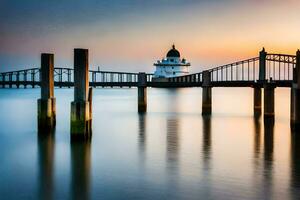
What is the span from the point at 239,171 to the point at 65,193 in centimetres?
610

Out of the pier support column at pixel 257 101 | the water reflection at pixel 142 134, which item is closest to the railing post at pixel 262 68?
the pier support column at pixel 257 101

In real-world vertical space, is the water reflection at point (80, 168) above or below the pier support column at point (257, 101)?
below

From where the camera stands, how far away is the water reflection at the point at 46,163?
14.1m

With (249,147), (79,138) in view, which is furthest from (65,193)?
(249,147)

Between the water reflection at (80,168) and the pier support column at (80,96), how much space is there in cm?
74

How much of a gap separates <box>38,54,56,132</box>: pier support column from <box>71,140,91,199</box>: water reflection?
3.70m

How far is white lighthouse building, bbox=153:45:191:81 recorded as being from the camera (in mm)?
140400

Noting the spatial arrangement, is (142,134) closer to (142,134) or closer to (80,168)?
(142,134)

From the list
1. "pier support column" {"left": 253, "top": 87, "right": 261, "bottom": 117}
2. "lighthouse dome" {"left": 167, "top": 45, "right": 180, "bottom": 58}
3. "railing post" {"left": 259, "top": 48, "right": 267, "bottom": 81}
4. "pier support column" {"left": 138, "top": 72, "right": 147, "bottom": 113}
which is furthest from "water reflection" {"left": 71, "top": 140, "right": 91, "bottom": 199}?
"lighthouse dome" {"left": 167, "top": 45, "right": 180, "bottom": 58}

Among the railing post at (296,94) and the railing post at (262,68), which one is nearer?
the railing post at (296,94)

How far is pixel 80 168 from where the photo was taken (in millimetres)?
17578

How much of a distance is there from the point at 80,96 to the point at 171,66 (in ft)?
403

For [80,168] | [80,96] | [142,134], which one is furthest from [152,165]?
[142,134]

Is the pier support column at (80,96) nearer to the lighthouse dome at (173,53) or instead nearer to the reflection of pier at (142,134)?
the reflection of pier at (142,134)
